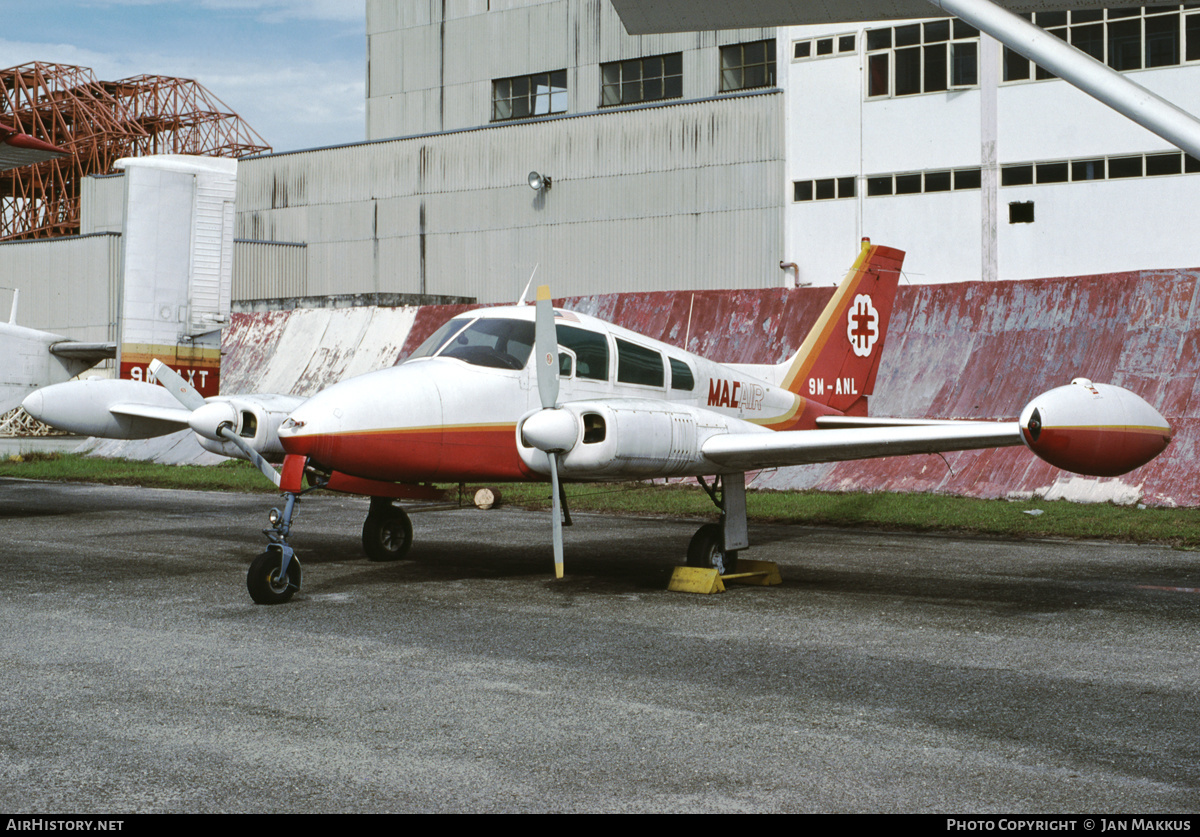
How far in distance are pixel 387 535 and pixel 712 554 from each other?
12.6 ft

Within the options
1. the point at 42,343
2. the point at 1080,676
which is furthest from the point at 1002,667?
the point at 42,343

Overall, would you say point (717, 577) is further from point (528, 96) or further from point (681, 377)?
point (528, 96)

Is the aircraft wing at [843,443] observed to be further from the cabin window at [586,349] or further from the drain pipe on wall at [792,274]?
the drain pipe on wall at [792,274]

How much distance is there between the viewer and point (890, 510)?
17359 millimetres

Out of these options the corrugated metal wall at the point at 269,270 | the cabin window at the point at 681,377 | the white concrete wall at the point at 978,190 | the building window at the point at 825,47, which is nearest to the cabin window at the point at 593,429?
the cabin window at the point at 681,377

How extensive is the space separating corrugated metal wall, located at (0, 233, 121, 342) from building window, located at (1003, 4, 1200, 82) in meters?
29.6

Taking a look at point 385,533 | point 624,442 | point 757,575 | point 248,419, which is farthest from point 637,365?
point 248,419

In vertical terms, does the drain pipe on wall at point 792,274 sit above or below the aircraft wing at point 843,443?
above

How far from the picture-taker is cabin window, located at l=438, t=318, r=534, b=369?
36.3 feet

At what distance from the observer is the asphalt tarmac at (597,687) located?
16.2 feet

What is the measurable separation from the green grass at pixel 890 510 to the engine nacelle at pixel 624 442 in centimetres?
671

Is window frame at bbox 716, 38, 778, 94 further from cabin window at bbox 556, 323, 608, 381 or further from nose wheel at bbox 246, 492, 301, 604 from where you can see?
nose wheel at bbox 246, 492, 301, 604

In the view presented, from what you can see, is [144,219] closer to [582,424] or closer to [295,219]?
[582,424]

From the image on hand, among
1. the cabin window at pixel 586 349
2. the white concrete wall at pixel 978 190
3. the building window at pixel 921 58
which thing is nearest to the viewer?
the cabin window at pixel 586 349
